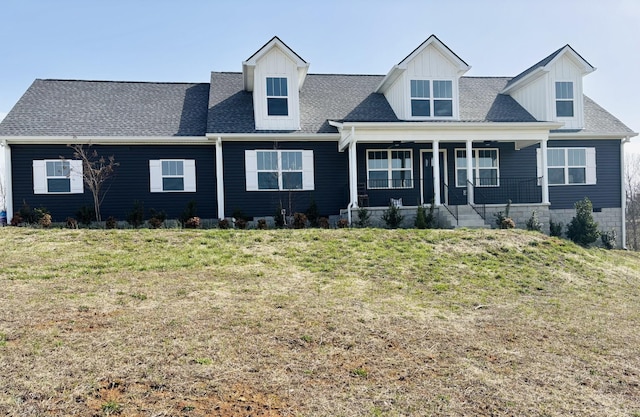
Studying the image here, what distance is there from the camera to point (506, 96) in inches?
766

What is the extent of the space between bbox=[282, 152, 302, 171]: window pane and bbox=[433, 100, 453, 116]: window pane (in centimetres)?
541

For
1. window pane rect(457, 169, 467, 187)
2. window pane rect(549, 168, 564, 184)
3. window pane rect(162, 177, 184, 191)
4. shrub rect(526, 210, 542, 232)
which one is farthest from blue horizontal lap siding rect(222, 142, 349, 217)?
window pane rect(549, 168, 564, 184)

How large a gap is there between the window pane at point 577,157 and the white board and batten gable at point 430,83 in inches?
195

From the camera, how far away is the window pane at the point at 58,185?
1534cm

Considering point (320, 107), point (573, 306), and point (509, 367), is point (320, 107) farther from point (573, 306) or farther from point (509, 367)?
point (509, 367)

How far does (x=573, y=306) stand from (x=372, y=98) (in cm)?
1261

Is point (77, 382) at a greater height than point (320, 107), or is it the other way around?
point (320, 107)

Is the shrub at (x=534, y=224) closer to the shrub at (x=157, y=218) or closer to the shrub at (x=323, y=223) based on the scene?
the shrub at (x=323, y=223)

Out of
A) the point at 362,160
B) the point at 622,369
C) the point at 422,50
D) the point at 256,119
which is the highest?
the point at 422,50

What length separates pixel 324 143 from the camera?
16484 mm

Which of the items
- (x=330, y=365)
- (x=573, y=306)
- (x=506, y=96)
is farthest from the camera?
(x=506, y=96)

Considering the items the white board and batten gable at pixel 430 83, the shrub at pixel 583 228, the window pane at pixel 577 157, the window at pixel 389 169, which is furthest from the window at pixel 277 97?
the window pane at pixel 577 157

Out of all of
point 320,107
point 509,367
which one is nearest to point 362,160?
point 320,107

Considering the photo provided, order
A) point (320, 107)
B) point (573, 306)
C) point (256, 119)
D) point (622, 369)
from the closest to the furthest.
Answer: point (622, 369) < point (573, 306) < point (256, 119) < point (320, 107)
